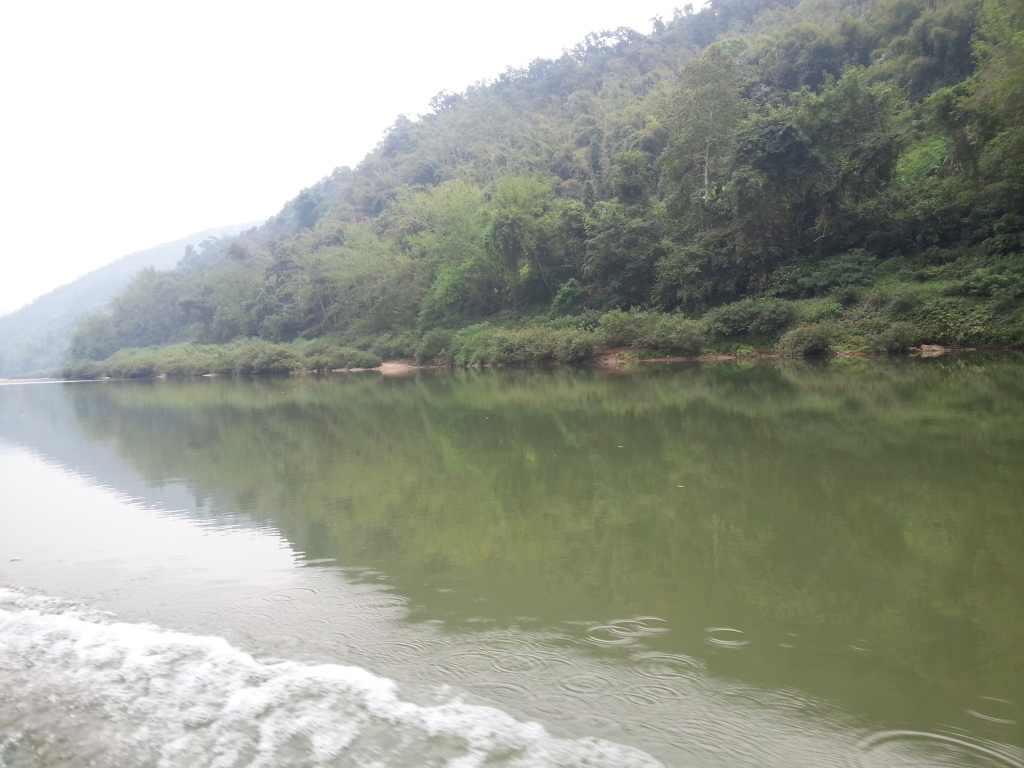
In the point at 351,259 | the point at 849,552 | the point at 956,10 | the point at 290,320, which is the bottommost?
the point at 849,552

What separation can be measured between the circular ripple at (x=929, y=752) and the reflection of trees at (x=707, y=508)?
1.00ft

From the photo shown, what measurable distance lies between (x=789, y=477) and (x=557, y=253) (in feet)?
95.3

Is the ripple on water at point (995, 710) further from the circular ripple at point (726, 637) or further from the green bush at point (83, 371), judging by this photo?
the green bush at point (83, 371)

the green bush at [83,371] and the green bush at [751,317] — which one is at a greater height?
the green bush at [83,371]

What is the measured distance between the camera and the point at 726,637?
342 cm

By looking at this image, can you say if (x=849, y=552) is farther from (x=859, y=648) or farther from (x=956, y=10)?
(x=956, y=10)

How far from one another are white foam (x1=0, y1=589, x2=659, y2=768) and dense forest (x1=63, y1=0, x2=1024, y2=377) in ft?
66.6

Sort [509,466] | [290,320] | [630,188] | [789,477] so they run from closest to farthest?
[789,477] → [509,466] → [630,188] → [290,320]

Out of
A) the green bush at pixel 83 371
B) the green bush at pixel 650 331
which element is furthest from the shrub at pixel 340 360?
the green bush at pixel 83 371

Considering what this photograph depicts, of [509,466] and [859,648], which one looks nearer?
[859,648]

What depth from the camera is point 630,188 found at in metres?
33.1

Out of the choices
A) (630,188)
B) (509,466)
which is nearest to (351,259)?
(630,188)

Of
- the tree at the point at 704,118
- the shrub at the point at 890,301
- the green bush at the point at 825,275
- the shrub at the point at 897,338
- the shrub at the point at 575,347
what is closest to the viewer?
the shrub at the point at 897,338

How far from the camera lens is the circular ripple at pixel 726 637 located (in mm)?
3338
